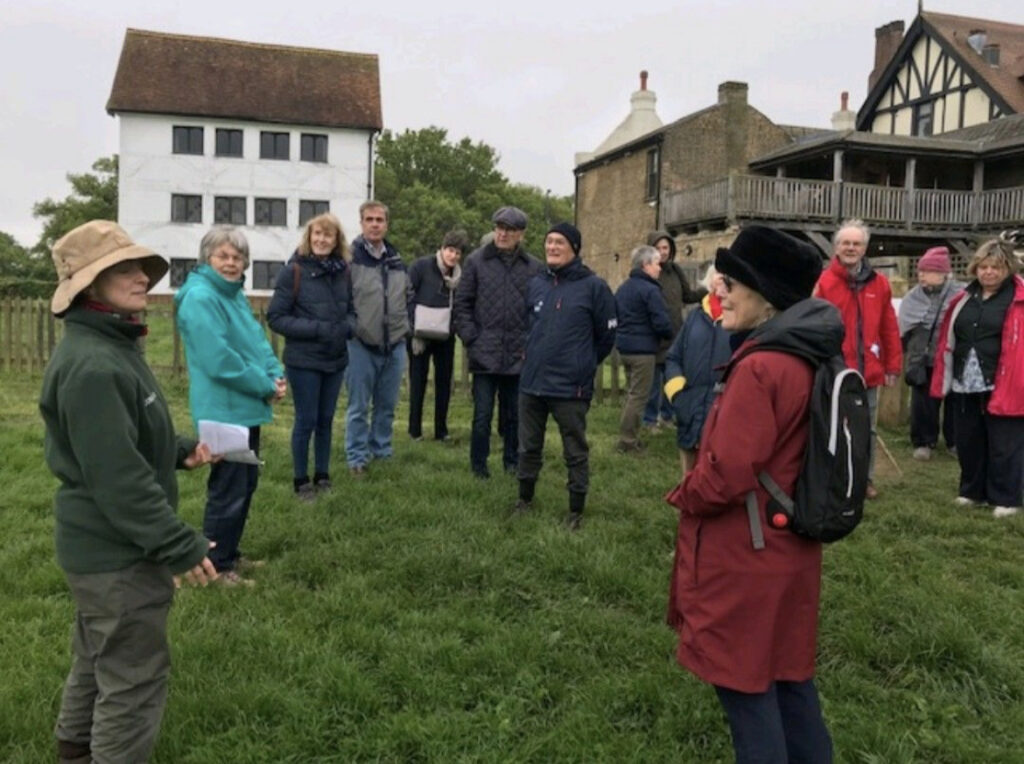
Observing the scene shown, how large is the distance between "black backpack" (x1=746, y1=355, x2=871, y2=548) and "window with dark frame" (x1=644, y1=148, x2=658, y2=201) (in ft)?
108

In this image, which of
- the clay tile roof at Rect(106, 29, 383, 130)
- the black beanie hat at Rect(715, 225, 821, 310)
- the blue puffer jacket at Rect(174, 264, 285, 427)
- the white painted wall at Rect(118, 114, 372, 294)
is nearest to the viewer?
the black beanie hat at Rect(715, 225, 821, 310)

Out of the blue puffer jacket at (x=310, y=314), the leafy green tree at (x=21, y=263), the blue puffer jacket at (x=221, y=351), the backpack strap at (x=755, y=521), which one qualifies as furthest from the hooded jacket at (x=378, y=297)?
the leafy green tree at (x=21, y=263)

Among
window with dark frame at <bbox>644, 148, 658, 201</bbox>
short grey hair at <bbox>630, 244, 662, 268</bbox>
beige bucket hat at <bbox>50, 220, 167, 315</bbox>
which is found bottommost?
beige bucket hat at <bbox>50, 220, 167, 315</bbox>

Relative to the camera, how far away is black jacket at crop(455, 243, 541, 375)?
6895 mm

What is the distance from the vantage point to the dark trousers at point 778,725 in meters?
2.48

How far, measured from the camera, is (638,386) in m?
8.45

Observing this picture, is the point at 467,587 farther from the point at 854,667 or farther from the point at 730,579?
the point at 730,579

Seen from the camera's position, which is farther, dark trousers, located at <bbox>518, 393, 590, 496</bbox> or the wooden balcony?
the wooden balcony

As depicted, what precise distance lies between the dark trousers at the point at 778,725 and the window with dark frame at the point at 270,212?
39.7 meters

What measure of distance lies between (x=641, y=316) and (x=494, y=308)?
2.11 metres

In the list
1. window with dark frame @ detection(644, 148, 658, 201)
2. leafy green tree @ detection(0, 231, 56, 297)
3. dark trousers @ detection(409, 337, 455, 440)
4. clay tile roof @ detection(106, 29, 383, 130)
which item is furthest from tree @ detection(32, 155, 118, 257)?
dark trousers @ detection(409, 337, 455, 440)

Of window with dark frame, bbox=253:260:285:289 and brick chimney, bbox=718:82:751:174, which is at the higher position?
brick chimney, bbox=718:82:751:174

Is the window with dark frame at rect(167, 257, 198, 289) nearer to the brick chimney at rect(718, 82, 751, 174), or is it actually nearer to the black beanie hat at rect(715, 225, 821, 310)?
the brick chimney at rect(718, 82, 751, 174)

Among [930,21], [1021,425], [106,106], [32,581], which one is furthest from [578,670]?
[106,106]
